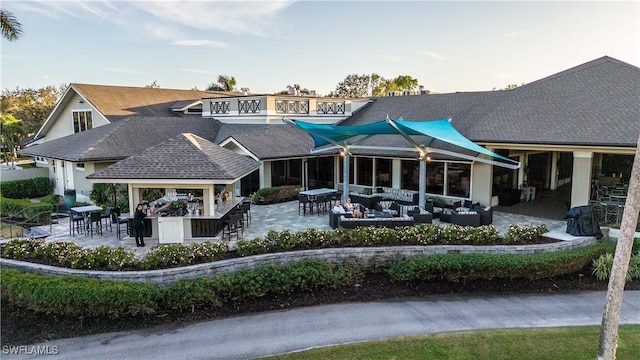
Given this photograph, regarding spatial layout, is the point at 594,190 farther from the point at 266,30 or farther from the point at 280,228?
the point at 266,30

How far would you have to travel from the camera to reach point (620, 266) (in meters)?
6.09

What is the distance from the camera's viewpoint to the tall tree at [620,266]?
5.95m

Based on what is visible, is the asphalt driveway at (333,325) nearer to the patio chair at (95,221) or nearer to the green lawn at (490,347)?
the green lawn at (490,347)

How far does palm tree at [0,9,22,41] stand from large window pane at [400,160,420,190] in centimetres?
1659

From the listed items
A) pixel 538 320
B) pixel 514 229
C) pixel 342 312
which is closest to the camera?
pixel 538 320

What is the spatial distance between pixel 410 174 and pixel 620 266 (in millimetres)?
12972

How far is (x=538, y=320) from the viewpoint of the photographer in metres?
8.84

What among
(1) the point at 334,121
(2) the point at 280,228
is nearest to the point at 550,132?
(2) the point at 280,228

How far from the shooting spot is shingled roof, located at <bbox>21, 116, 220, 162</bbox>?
1856 cm

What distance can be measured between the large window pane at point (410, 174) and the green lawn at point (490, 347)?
1105cm

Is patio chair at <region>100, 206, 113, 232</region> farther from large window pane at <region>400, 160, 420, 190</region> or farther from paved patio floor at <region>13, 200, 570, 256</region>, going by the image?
large window pane at <region>400, 160, 420, 190</region>

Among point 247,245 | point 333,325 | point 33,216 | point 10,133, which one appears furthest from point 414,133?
point 10,133

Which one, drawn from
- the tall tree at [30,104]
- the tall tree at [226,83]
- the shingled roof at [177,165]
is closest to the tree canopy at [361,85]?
the tall tree at [226,83]

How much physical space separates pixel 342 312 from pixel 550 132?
1062 cm
